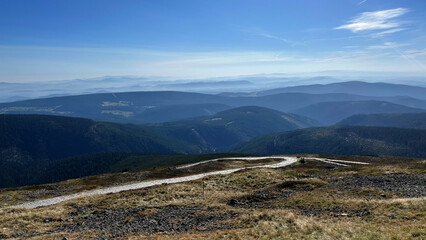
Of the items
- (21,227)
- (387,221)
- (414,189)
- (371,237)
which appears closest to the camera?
(371,237)

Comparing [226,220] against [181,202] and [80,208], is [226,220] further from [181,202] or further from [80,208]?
[80,208]

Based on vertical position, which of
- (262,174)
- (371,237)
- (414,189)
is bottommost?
(262,174)

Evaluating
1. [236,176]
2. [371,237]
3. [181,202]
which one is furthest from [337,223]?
[236,176]

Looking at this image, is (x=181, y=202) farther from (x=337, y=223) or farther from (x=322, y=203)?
(x=337, y=223)

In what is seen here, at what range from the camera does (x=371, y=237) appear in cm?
1897

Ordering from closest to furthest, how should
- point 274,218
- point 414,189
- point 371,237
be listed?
point 371,237
point 274,218
point 414,189

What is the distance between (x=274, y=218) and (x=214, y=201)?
13663mm

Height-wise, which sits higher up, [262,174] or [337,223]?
[337,223]

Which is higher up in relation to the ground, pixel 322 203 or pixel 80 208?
pixel 322 203

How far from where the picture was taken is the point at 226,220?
2723cm

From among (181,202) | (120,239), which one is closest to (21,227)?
(120,239)

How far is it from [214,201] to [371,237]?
72.4 ft

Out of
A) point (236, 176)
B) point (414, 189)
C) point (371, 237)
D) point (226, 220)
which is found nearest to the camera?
point (371, 237)

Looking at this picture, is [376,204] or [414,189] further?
[414,189]
